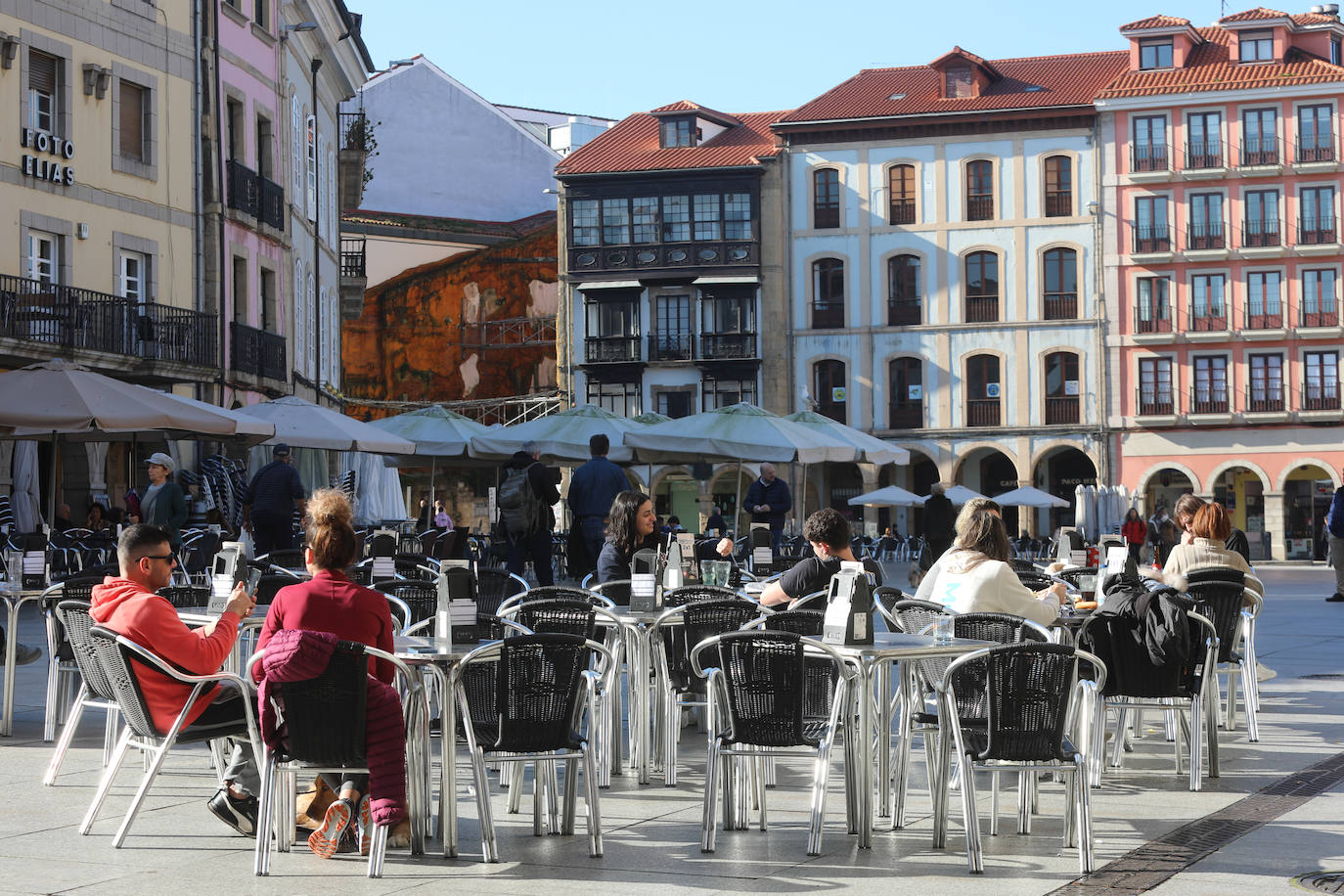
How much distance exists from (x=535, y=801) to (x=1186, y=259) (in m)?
46.5

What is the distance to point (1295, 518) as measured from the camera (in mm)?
51531

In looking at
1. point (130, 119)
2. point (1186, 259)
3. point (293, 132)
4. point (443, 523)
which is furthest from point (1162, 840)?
point (1186, 259)

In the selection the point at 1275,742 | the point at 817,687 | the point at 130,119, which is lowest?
the point at 1275,742

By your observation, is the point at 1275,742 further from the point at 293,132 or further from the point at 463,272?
the point at 463,272

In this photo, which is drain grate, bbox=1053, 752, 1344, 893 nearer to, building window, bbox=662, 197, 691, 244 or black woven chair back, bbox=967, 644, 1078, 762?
black woven chair back, bbox=967, 644, 1078, 762

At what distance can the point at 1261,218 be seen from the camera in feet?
166

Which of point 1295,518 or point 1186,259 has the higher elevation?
point 1186,259

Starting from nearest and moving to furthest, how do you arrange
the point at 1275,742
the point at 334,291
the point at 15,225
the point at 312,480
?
1. the point at 1275,742
2. the point at 15,225
3. the point at 312,480
4. the point at 334,291

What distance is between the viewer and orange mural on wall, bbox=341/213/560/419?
179ft

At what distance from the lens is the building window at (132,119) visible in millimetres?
28719

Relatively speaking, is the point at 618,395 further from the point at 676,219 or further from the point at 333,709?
the point at 333,709

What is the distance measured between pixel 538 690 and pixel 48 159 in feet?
72.4

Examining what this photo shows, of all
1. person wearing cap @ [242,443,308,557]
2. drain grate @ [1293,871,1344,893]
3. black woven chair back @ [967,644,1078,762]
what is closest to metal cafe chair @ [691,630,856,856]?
black woven chair back @ [967,644,1078,762]

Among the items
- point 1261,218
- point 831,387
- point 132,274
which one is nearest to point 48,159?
point 132,274
